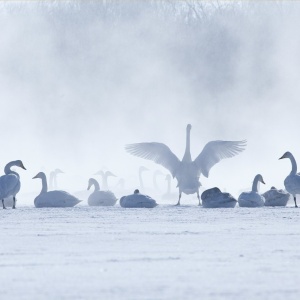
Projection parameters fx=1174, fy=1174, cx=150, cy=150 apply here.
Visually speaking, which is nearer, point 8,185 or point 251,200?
point 8,185

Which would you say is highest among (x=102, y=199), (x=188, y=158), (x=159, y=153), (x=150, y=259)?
(x=159, y=153)

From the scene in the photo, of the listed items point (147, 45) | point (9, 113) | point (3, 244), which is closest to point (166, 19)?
point (147, 45)

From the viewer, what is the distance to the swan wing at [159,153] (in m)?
19.0

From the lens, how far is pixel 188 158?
18.7 meters

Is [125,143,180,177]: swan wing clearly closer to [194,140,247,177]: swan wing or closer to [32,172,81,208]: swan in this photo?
[194,140,247,177]: swan wing

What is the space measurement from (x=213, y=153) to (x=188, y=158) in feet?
1.69

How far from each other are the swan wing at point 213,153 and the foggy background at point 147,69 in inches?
884

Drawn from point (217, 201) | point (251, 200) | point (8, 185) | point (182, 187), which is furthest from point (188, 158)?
point (8, 185)

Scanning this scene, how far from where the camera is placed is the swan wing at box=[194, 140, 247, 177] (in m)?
18.8

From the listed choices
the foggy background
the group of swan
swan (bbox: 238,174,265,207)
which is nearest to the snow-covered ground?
the group of swan

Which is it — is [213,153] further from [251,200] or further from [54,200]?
[54,200]

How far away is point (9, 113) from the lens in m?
43.5

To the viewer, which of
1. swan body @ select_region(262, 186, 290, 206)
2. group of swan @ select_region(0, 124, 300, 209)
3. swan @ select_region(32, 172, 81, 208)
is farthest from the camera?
swan body @ select_region(262, 186, 290, 206)

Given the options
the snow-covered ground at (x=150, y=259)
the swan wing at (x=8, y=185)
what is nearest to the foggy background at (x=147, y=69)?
the swan wing at (x=8, y=185)
